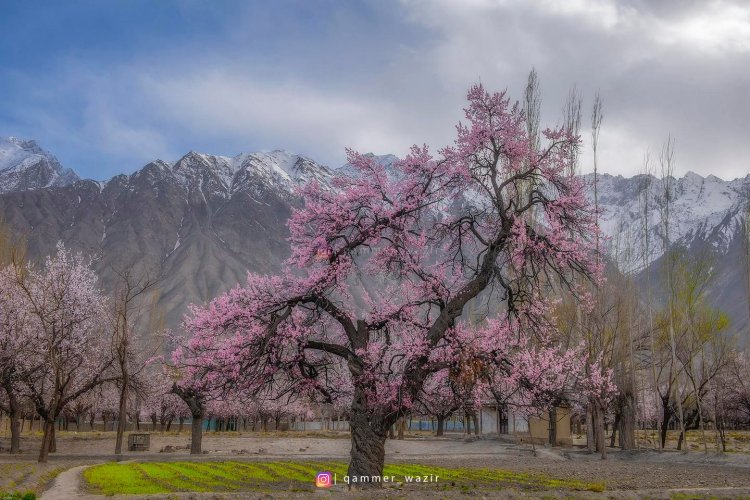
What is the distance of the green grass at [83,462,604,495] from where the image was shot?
20442 mm

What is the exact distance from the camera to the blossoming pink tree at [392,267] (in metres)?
17.0

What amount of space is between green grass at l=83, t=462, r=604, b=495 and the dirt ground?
1645mm

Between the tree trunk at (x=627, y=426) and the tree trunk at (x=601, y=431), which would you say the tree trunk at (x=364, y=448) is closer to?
the tree trunk at (x=601, y=431)

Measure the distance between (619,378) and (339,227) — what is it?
3321cm

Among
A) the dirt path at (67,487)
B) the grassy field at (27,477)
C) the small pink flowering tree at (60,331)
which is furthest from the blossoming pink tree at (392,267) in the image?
the small pink flowering tree at (60,331)

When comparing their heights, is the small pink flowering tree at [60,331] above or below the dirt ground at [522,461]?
above

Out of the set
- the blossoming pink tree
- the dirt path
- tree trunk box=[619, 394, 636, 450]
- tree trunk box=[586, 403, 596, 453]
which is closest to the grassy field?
the dirt path

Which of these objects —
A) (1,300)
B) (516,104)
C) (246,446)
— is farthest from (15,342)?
(516,104)

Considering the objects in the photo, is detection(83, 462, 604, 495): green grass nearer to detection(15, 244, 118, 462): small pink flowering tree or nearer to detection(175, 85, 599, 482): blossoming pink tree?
detection(175, 85, 599, 482): blossoming pink tree

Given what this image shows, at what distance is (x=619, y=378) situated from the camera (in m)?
44.0

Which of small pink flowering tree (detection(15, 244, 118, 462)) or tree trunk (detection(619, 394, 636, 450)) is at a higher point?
small pink flowering tree (detection(15, 244, 118, 462))

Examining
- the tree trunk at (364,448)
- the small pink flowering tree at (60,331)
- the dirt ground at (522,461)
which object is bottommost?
the dirt ground at (522,461)

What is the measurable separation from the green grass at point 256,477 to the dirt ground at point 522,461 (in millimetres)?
1645

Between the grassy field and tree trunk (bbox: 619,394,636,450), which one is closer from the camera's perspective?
the grassy field
